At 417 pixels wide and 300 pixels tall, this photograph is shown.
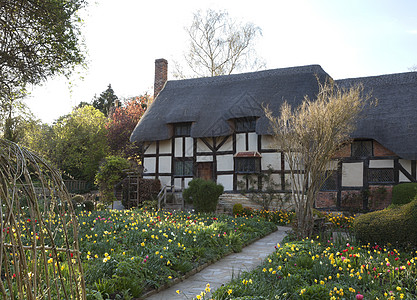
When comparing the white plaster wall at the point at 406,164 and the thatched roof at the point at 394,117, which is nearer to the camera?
the thatched roof at the point at 394,117

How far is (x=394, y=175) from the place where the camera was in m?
13.0

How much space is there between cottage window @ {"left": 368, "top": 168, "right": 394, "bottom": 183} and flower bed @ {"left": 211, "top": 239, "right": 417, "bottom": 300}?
27.5ft

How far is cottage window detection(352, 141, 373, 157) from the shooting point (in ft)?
44.1

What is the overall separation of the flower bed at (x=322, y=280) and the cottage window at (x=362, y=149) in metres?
8.59

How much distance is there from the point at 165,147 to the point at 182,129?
1.16 meters

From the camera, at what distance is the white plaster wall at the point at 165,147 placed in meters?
16.6

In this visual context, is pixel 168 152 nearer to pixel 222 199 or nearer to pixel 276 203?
pixel 222 199

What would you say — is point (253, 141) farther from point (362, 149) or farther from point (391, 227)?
point (391, 227)

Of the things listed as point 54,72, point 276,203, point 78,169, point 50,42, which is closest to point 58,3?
point 50,42

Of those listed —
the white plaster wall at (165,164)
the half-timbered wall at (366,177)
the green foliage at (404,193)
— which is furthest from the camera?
the white plaster wall at (165,164)

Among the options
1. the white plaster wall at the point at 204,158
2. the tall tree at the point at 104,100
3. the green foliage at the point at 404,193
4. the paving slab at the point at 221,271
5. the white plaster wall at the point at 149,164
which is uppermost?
the tall tree at the point at 104,100

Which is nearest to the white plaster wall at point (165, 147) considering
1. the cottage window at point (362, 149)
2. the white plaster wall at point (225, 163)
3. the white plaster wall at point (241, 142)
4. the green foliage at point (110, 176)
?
the green foliage at point (110, 176)

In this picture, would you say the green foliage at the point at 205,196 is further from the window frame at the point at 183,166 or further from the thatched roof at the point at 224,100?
the window frame at the point at 183,166

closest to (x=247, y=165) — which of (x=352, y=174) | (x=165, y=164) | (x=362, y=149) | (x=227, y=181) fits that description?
(x=227, y=181)
